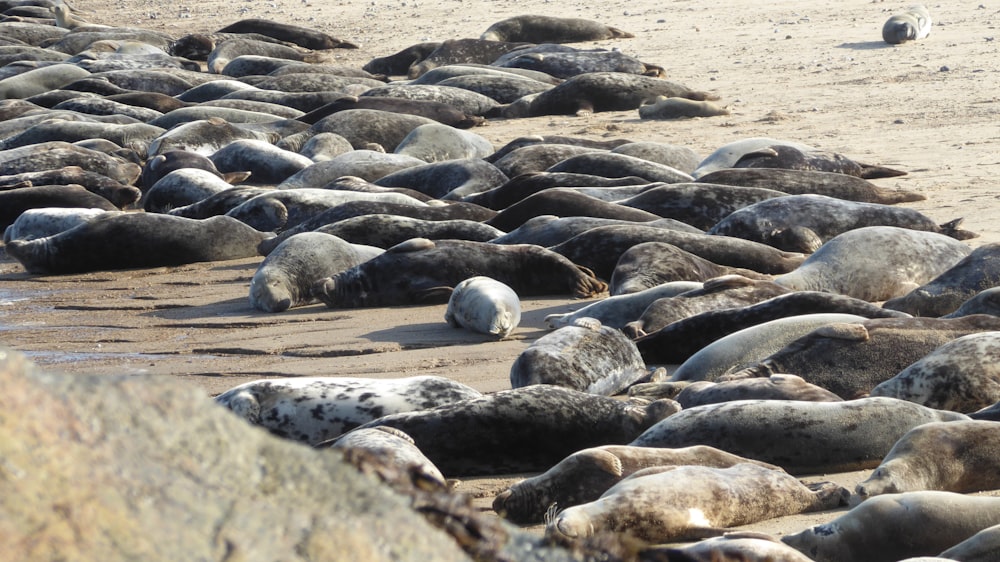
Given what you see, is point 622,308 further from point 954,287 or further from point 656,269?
point 954,287

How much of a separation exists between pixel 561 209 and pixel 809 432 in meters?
4.31

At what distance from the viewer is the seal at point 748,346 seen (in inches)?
186

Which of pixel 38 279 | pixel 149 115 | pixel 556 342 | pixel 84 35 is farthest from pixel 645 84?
pixel 84 35

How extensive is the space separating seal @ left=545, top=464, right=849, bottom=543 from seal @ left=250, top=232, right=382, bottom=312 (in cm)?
403

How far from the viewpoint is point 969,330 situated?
461 centimetres

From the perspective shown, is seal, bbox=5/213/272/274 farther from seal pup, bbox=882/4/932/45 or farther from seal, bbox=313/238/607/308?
seal pup, bbox=882/4/932/45

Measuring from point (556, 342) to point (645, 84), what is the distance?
937 centimetres

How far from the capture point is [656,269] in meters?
6.46

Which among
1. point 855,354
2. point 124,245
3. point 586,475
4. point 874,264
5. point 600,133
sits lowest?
point 600,133

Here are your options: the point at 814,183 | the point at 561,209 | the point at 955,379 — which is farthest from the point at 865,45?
the point at 955,379

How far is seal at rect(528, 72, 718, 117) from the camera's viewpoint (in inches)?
542

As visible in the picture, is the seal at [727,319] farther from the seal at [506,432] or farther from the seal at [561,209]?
the seal at [561,209]

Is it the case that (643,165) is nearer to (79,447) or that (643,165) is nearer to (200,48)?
(79,447)

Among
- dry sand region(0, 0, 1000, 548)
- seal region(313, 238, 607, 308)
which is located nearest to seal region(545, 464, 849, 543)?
dry sand region(0, 0, 1000, 548)
